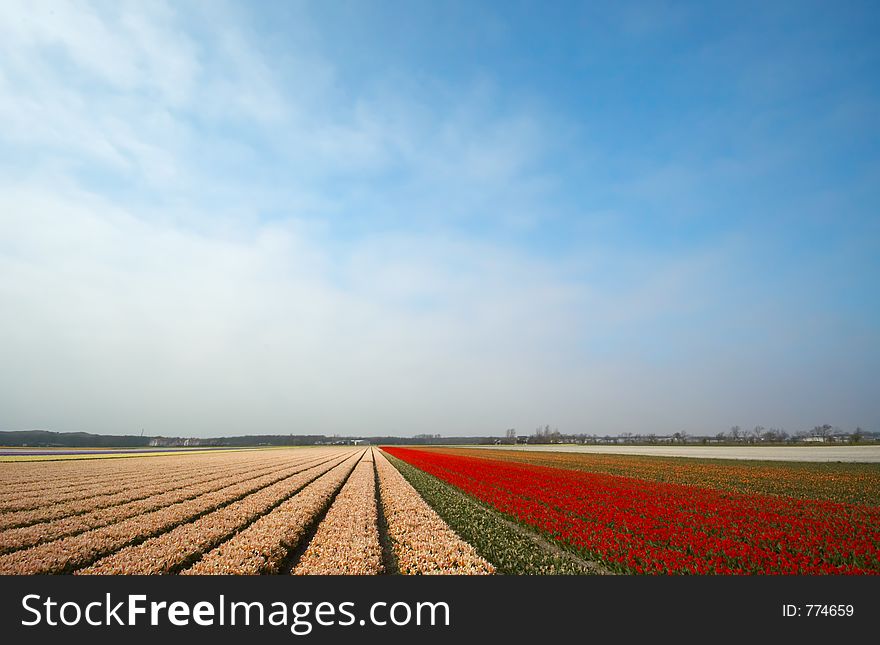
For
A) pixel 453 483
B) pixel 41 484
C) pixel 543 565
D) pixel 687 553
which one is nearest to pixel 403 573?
pixel 543 565

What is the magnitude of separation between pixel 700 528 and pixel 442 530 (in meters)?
8.90

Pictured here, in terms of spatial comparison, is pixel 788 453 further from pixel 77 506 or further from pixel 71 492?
pixel 71 492

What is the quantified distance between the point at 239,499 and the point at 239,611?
16.0 m

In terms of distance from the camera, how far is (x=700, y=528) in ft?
44.8

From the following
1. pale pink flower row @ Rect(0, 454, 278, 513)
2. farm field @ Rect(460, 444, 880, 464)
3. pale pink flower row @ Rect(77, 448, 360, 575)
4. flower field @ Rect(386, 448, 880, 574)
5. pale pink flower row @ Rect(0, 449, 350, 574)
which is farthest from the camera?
farm field @ Rect(460, 444, 880, 464)

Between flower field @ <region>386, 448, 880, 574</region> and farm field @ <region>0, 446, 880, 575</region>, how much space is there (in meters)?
0.06

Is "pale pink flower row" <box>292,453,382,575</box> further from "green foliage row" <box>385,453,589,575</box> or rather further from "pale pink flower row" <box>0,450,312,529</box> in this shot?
"pale pink flower row" <box>0,450,312,529</box>

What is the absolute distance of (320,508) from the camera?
17.5 metres

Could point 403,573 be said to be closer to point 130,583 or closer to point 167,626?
point 167,626

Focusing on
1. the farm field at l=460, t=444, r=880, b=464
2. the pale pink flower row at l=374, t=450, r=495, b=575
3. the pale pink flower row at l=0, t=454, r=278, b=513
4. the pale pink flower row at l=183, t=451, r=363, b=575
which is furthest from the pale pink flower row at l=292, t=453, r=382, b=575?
the farm field at l=460, t=444, r=880, b=464

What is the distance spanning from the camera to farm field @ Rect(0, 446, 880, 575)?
9867mm

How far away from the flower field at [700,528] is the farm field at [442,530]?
6cm

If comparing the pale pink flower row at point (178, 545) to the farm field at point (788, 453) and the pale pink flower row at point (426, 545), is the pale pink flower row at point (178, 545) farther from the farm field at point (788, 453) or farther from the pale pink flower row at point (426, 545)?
the farm field at point (788, 453)

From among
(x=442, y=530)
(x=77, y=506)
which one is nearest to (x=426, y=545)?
(x=442, y=530)
